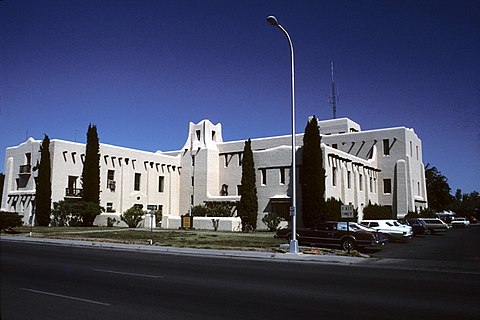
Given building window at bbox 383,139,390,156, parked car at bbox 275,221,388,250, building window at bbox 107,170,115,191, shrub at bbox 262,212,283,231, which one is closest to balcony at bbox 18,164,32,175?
building window at bbox 107,170,115,191

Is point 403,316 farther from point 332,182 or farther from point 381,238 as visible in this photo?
point 332,182

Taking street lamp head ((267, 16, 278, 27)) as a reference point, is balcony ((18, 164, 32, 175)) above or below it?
below

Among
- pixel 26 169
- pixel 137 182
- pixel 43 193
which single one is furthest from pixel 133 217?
pixel 26 169

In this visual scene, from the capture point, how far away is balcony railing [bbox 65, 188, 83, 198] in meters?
44.9

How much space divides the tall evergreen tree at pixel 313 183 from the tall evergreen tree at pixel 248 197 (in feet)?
18.4

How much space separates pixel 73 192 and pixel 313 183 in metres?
24.8

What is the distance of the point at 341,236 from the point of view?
23.5m

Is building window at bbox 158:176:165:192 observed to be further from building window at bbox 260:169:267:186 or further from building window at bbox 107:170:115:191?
building window at bbox 260:169:267:186

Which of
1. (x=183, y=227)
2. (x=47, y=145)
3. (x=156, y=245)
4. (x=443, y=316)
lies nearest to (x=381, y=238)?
(x=156, y=245)

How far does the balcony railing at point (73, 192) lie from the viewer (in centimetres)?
4488

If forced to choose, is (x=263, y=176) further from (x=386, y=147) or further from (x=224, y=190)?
(x=386, y=147)

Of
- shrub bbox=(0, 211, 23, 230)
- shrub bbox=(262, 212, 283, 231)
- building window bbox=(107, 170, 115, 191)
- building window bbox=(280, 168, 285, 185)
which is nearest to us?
shrub bbox=(0, 211, 23, 230)

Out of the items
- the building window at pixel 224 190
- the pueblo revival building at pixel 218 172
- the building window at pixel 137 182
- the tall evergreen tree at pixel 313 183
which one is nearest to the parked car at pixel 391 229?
the tall evergreen tree at pixel 313 183

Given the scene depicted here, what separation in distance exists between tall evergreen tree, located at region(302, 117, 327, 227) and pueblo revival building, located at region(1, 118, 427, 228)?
1748 mm
